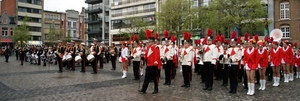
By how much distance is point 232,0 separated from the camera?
31.6 metres

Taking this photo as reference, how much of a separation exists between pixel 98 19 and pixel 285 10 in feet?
165

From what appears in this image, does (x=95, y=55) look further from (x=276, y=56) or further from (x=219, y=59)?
(x=276, y=56)

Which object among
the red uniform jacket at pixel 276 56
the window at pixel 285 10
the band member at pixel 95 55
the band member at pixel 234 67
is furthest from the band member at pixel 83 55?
the window at pixel 285 10

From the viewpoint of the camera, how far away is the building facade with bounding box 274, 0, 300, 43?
120 ft

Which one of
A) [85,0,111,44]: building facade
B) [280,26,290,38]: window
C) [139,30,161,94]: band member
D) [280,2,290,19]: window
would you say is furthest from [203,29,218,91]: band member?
[85,0,111,44]: building facade

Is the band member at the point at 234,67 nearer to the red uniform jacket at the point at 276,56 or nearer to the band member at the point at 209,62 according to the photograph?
the band member at the point at 209,62

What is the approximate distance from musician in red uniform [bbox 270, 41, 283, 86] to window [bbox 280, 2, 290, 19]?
29.3 metres

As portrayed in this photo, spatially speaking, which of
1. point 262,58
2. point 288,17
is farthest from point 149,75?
point 288,17

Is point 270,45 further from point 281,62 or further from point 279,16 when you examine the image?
point 279,16

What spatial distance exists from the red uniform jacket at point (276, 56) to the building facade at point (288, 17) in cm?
2849

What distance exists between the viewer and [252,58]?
31.8ft

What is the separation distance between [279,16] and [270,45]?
2901 centimetres

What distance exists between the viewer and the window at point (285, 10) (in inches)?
1483

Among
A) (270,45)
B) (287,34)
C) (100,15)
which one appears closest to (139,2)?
(100,15)
